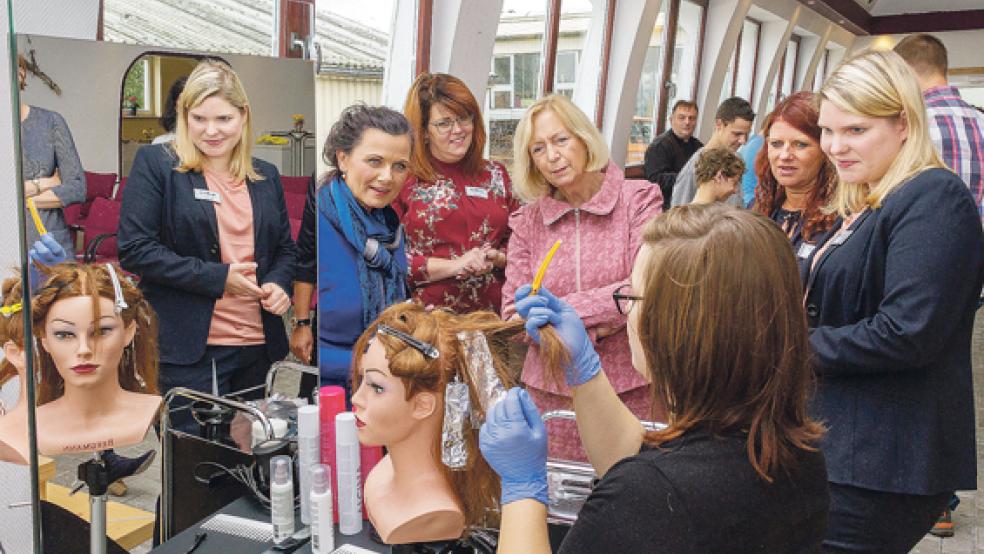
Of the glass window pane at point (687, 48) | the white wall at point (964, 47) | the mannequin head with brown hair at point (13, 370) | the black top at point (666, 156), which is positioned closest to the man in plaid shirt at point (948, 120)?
the black top at point (666, 156)

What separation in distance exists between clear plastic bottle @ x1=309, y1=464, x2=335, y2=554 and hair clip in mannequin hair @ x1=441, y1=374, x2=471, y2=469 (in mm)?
259

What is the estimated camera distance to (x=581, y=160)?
2.09 meters

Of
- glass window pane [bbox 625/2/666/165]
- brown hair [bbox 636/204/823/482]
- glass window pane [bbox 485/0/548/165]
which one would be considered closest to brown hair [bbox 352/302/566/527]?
brown hair [bbox 636/204/823/482]

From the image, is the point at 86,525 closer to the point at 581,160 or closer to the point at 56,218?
the point at 56,218

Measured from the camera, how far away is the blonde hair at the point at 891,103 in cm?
153

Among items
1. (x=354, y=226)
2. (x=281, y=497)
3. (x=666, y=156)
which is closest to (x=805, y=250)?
(x=354, y=226)

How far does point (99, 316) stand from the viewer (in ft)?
4.61

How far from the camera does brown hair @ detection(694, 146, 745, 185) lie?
10.3 feet

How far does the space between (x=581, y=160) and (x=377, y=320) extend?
850 millimetres

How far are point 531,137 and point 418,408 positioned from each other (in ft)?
3.07

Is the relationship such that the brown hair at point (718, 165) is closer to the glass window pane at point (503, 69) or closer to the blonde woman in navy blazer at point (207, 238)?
the blonde woman in navy blazer at point (207, 238)

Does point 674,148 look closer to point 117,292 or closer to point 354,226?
point 354,226

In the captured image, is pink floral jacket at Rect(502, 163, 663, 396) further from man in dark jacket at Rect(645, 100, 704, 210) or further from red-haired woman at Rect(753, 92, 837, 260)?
man in dark jacket at Rect(645, 100, 704, 210)

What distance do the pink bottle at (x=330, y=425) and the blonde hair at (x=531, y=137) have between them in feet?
2.90
